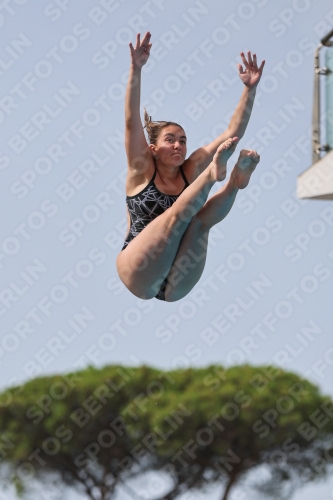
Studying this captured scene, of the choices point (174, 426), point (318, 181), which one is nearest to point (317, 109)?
point (318, 181)

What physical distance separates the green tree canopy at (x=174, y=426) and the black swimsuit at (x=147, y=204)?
70.3 ft

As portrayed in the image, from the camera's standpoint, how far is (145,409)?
91.5 feet

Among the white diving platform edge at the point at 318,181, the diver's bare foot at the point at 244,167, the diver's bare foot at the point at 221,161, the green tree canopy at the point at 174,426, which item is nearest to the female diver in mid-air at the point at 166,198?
the diver's bare foot at the point at 244,167

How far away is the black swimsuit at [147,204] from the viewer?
5.86m

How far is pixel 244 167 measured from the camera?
543 centimetres

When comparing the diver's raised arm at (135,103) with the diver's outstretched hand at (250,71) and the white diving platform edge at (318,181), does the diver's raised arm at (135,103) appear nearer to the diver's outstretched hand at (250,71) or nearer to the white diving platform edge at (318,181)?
the diver's outstretched hand at (250,71)

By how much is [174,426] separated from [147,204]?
2255 cm

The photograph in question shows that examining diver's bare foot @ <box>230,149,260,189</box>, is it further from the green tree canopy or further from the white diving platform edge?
the green tree canopy

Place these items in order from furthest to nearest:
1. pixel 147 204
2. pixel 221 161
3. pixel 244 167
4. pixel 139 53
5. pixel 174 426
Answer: pixel 174 426 < pixel 147 204 < pixel 139 53 < pixel 244 167 < pixel 221 161

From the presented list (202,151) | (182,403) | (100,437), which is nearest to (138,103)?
(202,151)

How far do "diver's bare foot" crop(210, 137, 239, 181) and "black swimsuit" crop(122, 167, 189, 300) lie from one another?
31.6 inches

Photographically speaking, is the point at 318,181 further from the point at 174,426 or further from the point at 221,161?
the point at 174,426

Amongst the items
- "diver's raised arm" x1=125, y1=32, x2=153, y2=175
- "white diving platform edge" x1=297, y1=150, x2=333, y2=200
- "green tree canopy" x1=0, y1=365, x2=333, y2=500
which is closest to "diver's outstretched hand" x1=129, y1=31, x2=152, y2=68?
"diver's raised arm" x1=125, y1=32, x2=153, y2=175

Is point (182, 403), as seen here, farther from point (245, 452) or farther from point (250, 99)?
point (250, 99)
